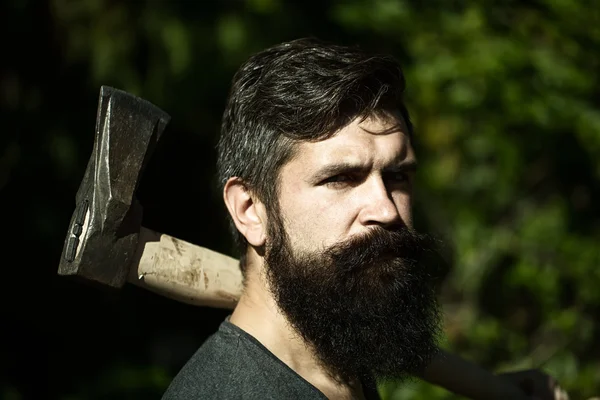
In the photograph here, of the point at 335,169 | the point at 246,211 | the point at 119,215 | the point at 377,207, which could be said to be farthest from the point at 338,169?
the point at 119,215

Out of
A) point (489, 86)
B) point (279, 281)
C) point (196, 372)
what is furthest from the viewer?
point (489, 86)

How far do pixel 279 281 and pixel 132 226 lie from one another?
1.36ft

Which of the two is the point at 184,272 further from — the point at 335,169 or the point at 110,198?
the point at 335,169

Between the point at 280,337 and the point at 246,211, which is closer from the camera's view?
the point at 280,337

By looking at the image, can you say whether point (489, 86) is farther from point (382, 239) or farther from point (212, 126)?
point (382, 239)

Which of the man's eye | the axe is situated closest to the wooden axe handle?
the axe

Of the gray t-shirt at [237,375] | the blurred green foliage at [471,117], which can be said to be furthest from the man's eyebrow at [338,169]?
the blurred green foliage at [471,117]

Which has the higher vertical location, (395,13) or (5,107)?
(395,13)

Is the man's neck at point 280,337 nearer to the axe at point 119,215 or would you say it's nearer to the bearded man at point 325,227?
the bearded man at point 325,227

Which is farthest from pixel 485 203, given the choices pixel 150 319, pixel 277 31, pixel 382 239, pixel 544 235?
pixel 382 239

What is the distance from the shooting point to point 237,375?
2062 mm

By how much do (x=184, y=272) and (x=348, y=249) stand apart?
0.46m

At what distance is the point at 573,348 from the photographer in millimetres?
4441

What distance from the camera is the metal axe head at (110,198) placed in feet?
7.03
